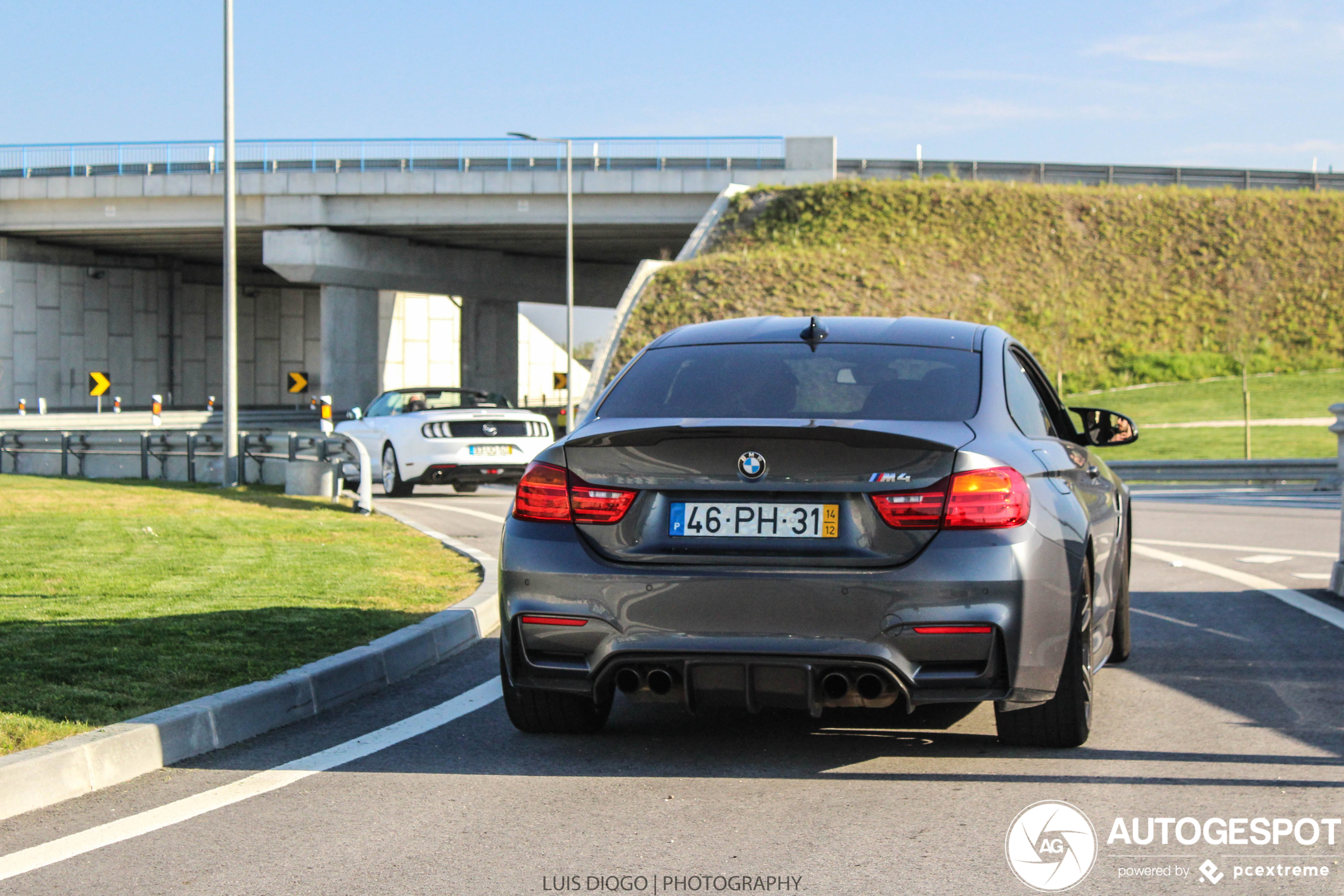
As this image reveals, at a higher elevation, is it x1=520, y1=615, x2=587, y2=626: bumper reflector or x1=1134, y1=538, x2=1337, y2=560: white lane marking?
x1=520, y1=615, x2=587, y2=626: bumper reflector

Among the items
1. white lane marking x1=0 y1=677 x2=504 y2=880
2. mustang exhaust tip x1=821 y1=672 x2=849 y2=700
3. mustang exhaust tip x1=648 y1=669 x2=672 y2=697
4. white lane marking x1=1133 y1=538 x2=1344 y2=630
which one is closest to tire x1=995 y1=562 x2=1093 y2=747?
mustang exhaust tip x1=821 y1=672 x2=849 y2=700

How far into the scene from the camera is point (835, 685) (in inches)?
183

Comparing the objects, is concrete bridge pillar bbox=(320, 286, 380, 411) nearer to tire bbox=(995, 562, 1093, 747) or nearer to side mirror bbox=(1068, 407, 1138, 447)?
side mirror bbox=(1068, 407, 1138, 447)

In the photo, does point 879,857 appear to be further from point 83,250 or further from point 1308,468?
point 83,250

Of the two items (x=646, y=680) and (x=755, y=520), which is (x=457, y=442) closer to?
(x=646, y=680)

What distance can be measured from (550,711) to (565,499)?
3.08 ft

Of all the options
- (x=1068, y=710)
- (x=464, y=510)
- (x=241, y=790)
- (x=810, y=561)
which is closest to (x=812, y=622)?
(x=810, y=561)

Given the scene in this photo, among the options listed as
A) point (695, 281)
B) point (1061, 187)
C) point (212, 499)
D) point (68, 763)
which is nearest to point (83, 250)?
point (695, 281)

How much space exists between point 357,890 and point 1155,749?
116 inches

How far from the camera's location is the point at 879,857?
3.95 m

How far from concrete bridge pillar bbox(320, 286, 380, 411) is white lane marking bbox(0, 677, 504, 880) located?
48810mm

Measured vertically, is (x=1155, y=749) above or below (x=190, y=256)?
below

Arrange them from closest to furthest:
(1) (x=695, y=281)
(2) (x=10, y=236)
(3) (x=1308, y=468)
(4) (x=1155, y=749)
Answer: (4) (x=1155, y=749) < (3) (x=1308, y=468) < (1) (x=695, y=281) < (2) (x=10, y=236)

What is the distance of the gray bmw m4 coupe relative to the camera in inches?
179
